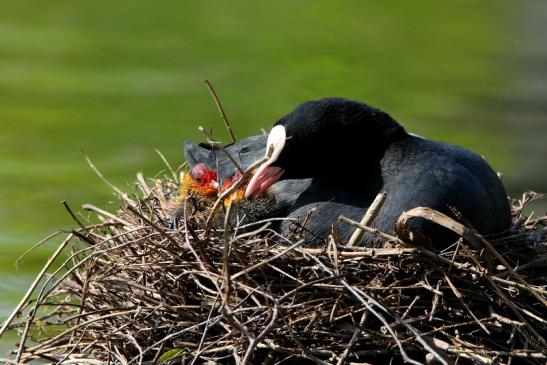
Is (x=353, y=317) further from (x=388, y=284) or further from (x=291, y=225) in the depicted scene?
(x=291, y=225)

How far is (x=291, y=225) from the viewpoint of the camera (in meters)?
4.21

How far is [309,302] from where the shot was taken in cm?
384

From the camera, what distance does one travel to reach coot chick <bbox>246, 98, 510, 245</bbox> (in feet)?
13.8

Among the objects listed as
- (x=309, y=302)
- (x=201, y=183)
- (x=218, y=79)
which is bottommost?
(x=309, y=302)

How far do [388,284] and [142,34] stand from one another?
217 inches

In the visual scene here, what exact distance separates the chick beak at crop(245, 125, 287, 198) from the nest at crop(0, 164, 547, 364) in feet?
0.80

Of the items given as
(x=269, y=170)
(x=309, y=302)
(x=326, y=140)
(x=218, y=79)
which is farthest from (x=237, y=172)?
(x=218, y=79)

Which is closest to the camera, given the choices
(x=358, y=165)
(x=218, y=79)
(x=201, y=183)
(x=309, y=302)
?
(x=309, y=302)

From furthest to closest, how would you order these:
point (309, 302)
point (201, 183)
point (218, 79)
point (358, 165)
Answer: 1. point (218, 79)
2. point (201, 183)
3. point (358, 165)
4. point (309, 302)

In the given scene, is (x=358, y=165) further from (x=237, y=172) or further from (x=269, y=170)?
(x=237, y=172)

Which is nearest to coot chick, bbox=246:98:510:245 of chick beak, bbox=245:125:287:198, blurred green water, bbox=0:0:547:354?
chick beak, bbox=245:125:287:198

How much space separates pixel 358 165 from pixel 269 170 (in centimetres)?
29

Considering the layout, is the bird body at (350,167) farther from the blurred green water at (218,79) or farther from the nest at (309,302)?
the blurred green water at (218,79)

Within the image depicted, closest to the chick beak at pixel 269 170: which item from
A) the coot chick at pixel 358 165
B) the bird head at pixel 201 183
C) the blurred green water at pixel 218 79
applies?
the coot chick at pixel 358 165
